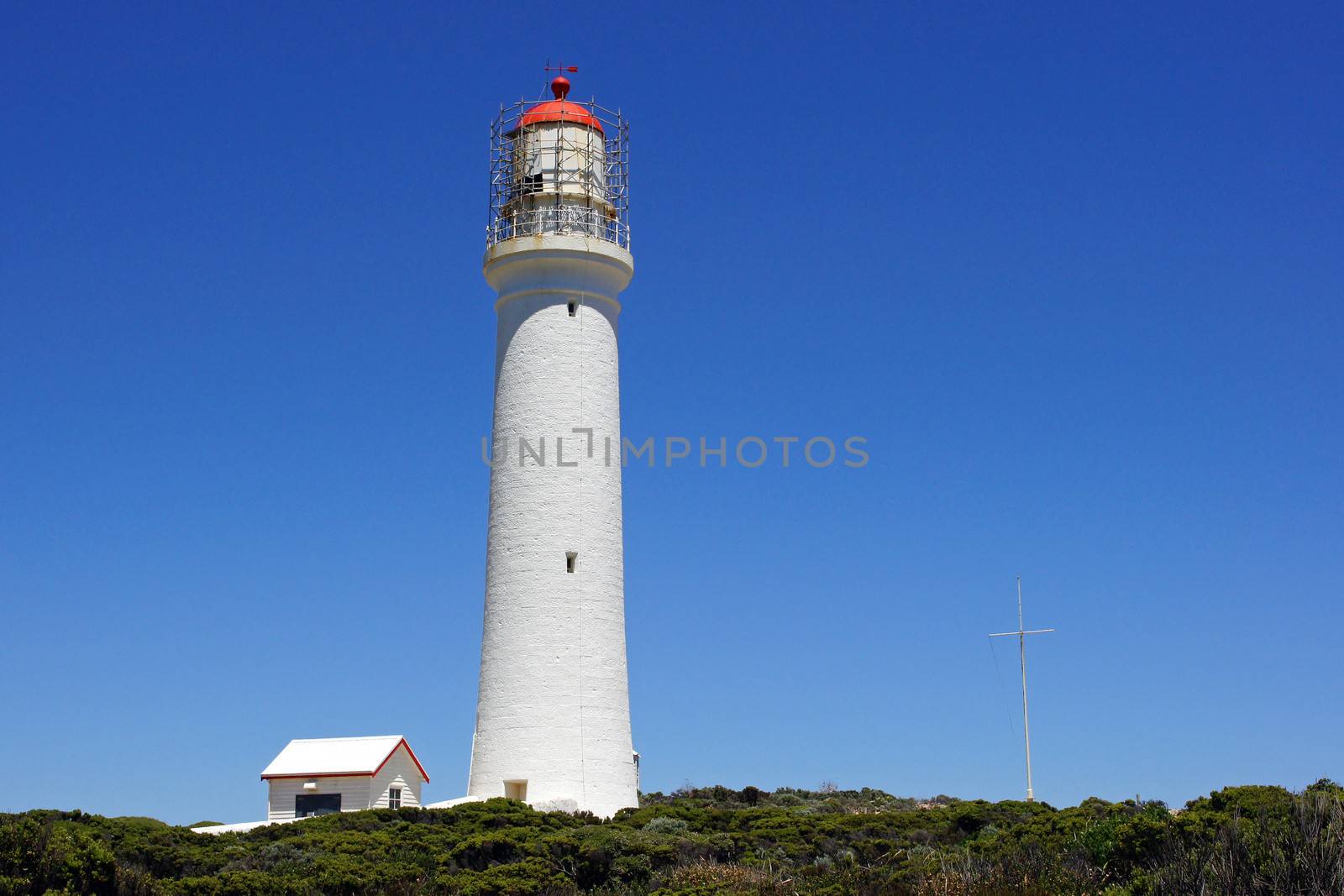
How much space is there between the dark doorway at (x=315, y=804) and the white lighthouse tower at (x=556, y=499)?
282 cm

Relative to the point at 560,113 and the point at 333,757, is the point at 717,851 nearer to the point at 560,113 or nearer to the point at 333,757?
the point at 333,757

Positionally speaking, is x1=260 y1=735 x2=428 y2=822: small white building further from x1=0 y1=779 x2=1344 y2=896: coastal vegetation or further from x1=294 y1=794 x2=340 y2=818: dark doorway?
x1=0 y1=779 x2=1344 y2=896: coastal vegetation

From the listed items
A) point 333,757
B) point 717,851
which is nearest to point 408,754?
Result: point 333,757

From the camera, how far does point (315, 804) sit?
3309 centimetres

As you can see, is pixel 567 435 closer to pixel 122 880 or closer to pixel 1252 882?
pixel 122 880

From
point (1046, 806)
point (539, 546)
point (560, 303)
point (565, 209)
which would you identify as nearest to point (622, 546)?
point (539, 546)

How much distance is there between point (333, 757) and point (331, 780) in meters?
0.66

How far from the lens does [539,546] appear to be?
110ft

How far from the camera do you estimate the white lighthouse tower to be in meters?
33.0

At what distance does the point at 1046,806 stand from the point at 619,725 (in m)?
8.81

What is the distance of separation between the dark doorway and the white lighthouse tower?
9.25 ft

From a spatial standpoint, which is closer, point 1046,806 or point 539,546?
point 1046,806

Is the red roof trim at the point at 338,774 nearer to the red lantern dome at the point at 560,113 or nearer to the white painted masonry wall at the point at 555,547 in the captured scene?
the white painted masonry wall at the point at 555,547

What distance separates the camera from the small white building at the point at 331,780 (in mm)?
33031
